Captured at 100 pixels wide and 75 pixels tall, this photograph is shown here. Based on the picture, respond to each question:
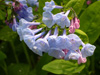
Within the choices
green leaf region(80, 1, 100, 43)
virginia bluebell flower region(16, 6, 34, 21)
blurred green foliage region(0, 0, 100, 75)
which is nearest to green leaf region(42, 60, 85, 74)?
blurred green foliage region(0, 0, 100, 75)

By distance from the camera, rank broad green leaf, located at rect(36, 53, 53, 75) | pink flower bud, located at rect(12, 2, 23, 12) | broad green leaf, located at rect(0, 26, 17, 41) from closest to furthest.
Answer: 1. pink flower bud, located at rect(12, 2, 23, 12)
2. broad green leaf, located at rect(36, 53, 53, 75)
3. broad green leaf, located at rect(0, 26, 17, 41)

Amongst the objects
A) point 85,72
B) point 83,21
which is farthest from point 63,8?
point 85,72

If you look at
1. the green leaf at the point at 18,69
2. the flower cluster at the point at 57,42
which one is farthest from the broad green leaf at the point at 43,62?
the flower cluster at the point at 57,42

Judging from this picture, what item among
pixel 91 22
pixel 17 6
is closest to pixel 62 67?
pixel 91 22

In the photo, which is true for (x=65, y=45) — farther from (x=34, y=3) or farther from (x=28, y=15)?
(x=34, y=3)

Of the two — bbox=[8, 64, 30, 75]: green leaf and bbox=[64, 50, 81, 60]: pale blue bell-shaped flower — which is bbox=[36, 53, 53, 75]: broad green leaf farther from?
bbox=[64, 50, 81, 60]: pale blue bell-shaped flower

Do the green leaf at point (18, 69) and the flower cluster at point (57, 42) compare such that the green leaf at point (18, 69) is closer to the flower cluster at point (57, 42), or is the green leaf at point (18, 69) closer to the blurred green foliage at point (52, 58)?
the blurred green foliage at point (52, 58)
